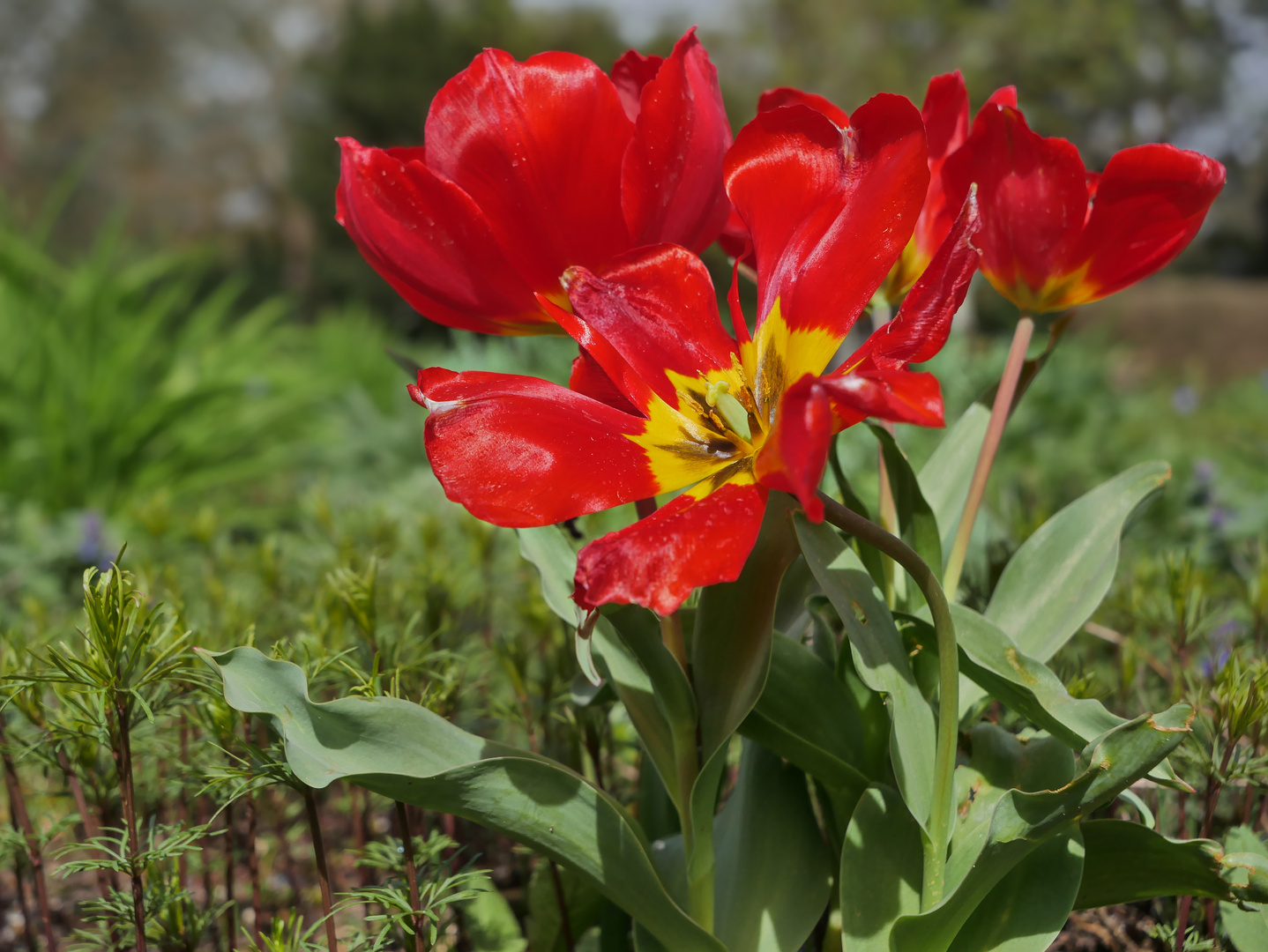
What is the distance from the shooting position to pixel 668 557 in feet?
2.02

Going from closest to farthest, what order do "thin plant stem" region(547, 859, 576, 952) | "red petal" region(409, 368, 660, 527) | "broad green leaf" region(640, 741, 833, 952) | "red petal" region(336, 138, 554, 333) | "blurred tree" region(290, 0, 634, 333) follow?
"red petal" region(409, 368, 660, 527) → "red petal" region(336, 138, 554, 333) → "broad green leaf" region(640, 741, 833, 952) → "thin plant stem" region(547, 859, 576, 952) → "blurred tree" region(290, 0, 634, 333)

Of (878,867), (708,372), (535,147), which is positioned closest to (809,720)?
(878,867)

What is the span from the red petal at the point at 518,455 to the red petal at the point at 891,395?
18 cm

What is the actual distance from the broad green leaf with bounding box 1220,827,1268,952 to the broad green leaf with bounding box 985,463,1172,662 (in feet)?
0.78

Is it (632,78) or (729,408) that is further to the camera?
(632,78)

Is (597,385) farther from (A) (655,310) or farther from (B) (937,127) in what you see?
(B) (937,127)

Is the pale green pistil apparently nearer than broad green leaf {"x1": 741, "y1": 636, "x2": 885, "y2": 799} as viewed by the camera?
Yes

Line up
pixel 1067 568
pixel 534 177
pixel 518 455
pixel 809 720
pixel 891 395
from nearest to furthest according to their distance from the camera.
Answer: pixel 891 395, pixel 518 455, pixel 534 177, pixel 809 720, pixel 1067 568

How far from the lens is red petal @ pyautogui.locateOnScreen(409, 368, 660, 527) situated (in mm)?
675

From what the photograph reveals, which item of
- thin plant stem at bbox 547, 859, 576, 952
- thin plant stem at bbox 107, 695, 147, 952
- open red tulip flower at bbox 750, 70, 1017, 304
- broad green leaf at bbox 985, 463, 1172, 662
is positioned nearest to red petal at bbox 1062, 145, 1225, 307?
open red tulip flower at bbox 750, 70, 1017, 304

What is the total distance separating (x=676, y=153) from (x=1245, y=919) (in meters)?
0.89

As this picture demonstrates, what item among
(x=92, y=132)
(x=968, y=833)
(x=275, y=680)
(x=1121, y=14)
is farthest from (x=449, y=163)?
(x=92, y=132)

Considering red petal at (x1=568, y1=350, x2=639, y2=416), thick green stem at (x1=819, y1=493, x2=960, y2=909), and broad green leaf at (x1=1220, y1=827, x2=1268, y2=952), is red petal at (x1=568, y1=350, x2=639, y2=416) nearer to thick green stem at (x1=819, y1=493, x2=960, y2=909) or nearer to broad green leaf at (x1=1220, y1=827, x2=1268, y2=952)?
thick green stem at (x1=819, y1=493, x2=960, y2=909)

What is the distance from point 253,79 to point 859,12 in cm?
1576
